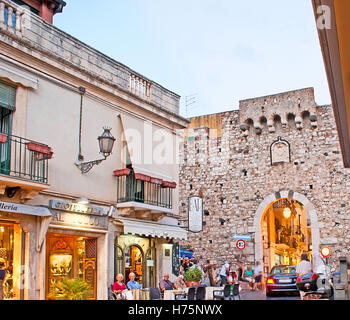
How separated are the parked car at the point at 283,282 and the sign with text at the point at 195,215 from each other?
3145 mm

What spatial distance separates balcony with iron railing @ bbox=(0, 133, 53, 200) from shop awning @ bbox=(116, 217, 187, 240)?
309cm

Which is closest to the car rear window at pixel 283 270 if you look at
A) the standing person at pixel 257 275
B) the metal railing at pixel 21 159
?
the standing person at pixel 257 275

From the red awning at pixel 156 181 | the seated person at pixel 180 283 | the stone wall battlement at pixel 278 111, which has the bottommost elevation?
the seated person at pixel 180 283

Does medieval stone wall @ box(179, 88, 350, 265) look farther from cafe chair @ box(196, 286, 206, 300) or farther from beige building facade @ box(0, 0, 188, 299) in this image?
cafe chair @ box(196, 286, 206, 300)

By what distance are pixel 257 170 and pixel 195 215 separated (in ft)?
21.3

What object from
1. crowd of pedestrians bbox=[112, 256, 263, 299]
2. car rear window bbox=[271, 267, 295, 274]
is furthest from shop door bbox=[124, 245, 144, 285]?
car rear window bbox=[271, 267, 295, 274]

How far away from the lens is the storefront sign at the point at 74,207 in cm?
1122

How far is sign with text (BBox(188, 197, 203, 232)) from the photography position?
18.6 m

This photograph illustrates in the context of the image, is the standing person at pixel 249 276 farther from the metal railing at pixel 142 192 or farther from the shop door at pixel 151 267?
the metal railing at pixel 142 192

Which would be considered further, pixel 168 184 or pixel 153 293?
pixel 168 184

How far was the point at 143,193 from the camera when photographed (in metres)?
14.2

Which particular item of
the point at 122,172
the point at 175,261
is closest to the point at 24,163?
the point at 122,172

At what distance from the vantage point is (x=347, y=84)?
6152mm

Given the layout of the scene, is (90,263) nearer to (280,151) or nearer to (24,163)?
(24,163)
